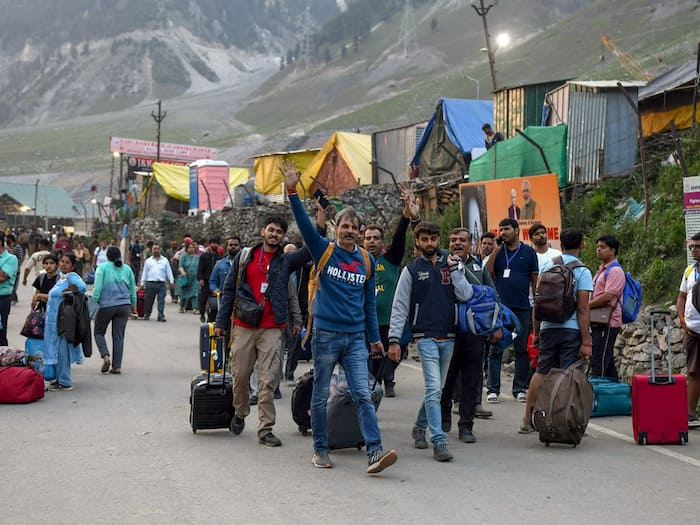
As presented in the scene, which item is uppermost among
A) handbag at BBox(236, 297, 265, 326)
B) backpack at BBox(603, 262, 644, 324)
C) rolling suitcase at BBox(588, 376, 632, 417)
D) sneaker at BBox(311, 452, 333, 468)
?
backpack at BBox(603, 262, 644, 324)

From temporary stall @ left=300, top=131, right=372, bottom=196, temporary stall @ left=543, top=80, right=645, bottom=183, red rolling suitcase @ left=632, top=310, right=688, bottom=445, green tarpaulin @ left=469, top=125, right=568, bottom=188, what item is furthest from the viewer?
temporary stall @ left=300, top=131, right=372, bottom=196

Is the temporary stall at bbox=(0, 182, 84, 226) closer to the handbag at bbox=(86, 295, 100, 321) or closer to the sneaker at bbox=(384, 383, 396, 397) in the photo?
the handbag at bbox=(86, 295, 100, 321)

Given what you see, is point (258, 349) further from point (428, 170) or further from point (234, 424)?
→ point (428, 170)

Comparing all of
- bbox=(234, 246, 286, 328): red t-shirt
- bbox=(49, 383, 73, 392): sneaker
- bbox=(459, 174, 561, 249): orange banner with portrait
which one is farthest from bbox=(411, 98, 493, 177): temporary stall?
bbox=(234, 246, 286, 328): red t-shirt

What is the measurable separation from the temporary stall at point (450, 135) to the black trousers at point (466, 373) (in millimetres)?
21185

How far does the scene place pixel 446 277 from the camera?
758 cm

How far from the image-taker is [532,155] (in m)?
19.4

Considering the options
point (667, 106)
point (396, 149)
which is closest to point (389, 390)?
point (667, 106)

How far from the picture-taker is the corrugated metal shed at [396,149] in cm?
3409

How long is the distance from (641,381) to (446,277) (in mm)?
1897

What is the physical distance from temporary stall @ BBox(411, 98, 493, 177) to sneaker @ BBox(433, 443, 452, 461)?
22.2m

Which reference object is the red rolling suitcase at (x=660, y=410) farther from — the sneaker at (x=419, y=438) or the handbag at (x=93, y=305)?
the handbag at (x=93, y=305)

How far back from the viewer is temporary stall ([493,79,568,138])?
26.3m

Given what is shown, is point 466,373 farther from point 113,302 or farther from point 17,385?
point 113,302
